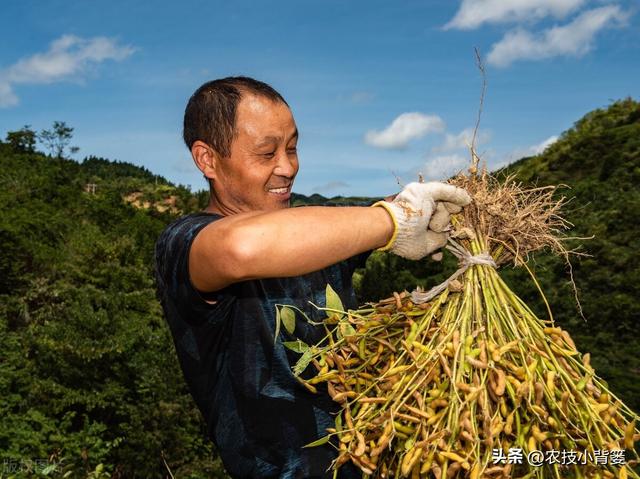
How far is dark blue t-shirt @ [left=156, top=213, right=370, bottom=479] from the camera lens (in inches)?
91.6

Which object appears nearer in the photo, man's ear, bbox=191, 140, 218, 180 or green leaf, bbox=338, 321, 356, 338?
green leaf, bbox=338, 321, 356, 338

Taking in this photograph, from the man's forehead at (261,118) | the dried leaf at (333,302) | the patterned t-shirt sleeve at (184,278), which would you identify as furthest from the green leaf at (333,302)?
the man's forehead at (261,118)

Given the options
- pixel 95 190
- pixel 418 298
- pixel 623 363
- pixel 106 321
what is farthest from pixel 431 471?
pixel 95 190

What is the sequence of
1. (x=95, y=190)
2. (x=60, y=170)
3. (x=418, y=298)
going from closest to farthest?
(x=418, y=298)
(x=60, y=170)
(x=95, y=190)

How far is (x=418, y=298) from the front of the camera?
1965 mm

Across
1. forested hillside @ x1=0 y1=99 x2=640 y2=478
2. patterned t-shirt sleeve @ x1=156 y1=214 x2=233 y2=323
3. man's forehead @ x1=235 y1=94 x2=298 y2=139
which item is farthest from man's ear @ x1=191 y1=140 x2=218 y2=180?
forested hillside @ x1=0 y1=99 x2=640 y2=478

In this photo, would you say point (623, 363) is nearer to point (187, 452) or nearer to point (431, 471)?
point (187, 452)

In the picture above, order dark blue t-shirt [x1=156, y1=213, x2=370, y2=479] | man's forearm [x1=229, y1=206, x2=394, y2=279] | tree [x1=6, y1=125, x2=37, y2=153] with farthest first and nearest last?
tree [x1=6, y1=125, x2=37, y2=153] → dark blue t-shirt [x1=156, y1=213, x2=370, y2=479] → man's forearm [x1=229, y1=206, x2=394, y2=279]

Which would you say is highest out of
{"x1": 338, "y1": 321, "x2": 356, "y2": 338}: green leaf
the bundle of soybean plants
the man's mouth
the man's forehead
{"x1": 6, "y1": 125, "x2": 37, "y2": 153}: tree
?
{"x1": 6, "y1": 125, "x2": 37, "y2": 153}: tree

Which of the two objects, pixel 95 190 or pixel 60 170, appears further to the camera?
pixel 95 190

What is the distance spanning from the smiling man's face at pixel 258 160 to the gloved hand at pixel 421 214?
2.14ft

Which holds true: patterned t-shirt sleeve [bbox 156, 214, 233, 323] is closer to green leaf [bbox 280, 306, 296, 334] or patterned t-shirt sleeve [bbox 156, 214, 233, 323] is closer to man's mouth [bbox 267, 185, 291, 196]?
green leaf [bbox 280, 306, 296, 334]

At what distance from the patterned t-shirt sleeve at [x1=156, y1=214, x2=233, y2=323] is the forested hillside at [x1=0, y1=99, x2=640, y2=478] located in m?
0.96

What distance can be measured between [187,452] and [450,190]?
37.5 feet
